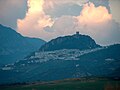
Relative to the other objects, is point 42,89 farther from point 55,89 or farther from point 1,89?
point 1,89

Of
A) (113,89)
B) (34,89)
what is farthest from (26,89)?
(113,89)

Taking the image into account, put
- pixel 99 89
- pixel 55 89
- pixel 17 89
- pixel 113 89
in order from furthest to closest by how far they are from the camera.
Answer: pixel 17 89 → pixel 55 89 → pixel 99 89 → pixel 113 89

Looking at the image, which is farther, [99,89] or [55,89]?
[55,89]

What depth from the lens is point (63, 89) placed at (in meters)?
142

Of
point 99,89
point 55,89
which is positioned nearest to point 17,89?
point 55,89

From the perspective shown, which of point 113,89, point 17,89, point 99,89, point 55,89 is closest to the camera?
point 113,89

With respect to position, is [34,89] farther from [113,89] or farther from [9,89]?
[113,89]

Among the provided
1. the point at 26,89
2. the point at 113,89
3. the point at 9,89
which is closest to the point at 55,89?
the point at 26,89

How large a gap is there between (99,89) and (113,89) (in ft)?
95.0

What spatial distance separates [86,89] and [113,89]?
29814mm

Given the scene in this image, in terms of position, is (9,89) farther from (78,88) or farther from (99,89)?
(99,89)

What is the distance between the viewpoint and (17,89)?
15938 cm

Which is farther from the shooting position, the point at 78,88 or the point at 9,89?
the point at 9,89

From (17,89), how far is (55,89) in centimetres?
2331
